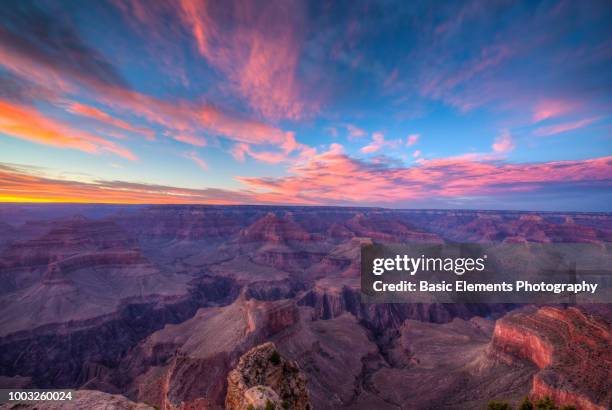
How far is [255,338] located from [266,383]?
35.5m

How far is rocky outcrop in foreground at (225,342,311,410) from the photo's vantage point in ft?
39.5

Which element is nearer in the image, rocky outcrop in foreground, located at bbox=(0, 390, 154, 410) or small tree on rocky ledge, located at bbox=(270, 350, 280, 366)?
rocky outcrop in foreground, located at bbox=(0, 390, 154, 410)

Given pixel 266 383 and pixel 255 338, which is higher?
pixel 266 383

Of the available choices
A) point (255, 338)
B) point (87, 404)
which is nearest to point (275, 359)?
point (87, 404)

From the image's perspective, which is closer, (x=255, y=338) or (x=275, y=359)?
(x=275, y=359)

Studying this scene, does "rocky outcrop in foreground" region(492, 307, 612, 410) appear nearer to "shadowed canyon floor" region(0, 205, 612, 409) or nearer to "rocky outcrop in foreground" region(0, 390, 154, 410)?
"shadowed canyon floor" region(0, 205, 612, 409)

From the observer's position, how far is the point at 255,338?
47.2 metres

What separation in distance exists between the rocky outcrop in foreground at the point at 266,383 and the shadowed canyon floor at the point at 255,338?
14cm

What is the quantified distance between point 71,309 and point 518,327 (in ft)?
359

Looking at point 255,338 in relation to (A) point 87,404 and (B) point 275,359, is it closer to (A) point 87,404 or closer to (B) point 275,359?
(B) point 275,359

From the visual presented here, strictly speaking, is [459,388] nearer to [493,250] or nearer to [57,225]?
[493,250]

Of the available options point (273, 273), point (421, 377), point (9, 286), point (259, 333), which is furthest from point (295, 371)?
point (9, 286)

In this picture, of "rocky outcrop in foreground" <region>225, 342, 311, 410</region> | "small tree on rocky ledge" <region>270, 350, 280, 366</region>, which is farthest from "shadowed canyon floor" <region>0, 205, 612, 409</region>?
"small tree on rocky ledge" <region>270, 350, 280, 366</region>

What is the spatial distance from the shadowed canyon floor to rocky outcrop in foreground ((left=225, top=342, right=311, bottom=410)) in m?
0.14
